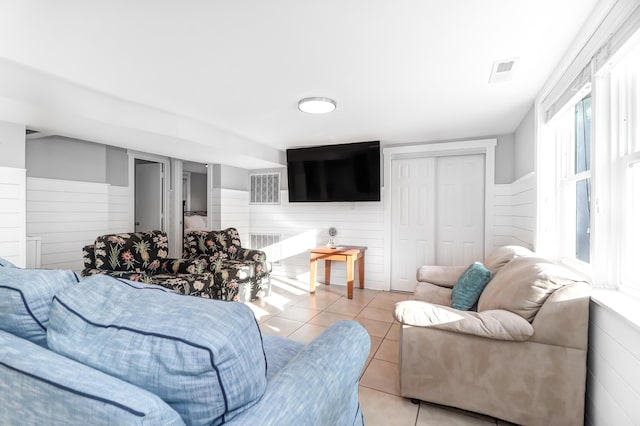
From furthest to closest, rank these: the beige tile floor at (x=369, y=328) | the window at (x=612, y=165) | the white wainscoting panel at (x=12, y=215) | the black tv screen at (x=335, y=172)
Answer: the black tv screen at (x=335, y=172), the white wainscoting panel at (x=12, y=215), the beige tile floor at (x=369, y=328), the window at (x=612, y=165)

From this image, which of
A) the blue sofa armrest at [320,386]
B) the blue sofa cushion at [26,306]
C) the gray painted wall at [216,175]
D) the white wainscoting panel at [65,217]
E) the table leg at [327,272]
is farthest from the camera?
the gray painted wall at [216,175]

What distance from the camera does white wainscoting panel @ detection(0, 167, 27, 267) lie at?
8.45 feet

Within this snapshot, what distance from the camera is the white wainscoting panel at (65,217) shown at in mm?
3303

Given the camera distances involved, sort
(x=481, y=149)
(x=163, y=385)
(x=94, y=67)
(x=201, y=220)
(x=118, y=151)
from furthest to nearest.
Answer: (x=201, y=220), (x=118, y=151), (x=481, y=149), (x=94, y=67), (x=163, y=385)

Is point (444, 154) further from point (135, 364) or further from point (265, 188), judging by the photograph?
point (135, 364)

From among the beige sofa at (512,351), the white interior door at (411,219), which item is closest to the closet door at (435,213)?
the white interior door at (411,219)

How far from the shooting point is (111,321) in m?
0.77

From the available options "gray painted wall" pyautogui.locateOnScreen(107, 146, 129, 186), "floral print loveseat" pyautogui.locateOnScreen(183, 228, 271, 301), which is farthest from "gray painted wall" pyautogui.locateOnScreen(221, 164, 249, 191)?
"gray painted wall" pyautogui.locateOnScreen(107, 146, 129, 186)

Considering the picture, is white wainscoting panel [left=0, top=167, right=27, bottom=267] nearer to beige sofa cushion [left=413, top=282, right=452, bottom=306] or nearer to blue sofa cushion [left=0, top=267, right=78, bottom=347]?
blue sofa cushion [left=0, top=267, right=78, bottom=347]

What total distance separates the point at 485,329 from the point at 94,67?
2.95 metres

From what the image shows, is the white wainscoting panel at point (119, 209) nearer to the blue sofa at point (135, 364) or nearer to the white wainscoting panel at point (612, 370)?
the blue sofa at point (135, 364)

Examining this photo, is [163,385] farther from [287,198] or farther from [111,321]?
[287,198]

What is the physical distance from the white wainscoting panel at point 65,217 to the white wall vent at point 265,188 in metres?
2.23

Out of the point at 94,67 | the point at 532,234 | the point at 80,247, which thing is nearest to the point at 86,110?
the point at 94,67
